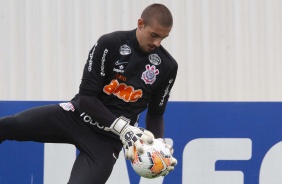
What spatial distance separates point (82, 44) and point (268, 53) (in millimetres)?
1588

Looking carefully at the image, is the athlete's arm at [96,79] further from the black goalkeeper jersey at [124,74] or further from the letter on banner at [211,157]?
the letter on banner at [211,157]

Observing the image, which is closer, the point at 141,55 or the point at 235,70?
the point at 141,55

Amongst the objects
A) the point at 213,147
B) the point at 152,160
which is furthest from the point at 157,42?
the point at 213,147

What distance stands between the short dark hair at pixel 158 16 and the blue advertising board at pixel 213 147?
6.33 feet

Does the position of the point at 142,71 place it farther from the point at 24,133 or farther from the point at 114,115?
the point at 24,133

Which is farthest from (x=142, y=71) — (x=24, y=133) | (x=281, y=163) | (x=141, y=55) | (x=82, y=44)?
(x=281, y=163)

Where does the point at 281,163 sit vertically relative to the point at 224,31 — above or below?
below

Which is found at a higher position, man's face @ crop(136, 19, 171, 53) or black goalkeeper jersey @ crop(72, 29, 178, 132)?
man's face @ crop(136, 19, 171, 53)

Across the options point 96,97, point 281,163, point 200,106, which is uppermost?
point 96,97

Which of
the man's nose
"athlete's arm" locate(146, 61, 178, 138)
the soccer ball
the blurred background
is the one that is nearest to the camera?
the soccer ball

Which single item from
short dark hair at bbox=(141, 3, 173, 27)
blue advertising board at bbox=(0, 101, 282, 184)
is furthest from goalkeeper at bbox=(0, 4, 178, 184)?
blue advertising board at bbox=(0, 101, 282, 184)

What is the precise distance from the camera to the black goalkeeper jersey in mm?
5332

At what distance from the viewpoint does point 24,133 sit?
551cm

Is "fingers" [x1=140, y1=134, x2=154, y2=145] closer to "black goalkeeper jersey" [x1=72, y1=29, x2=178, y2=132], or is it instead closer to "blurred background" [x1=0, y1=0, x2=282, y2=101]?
"black goalkeeper jersey" [x1=72, y1=29, x2=178, y2=132]
